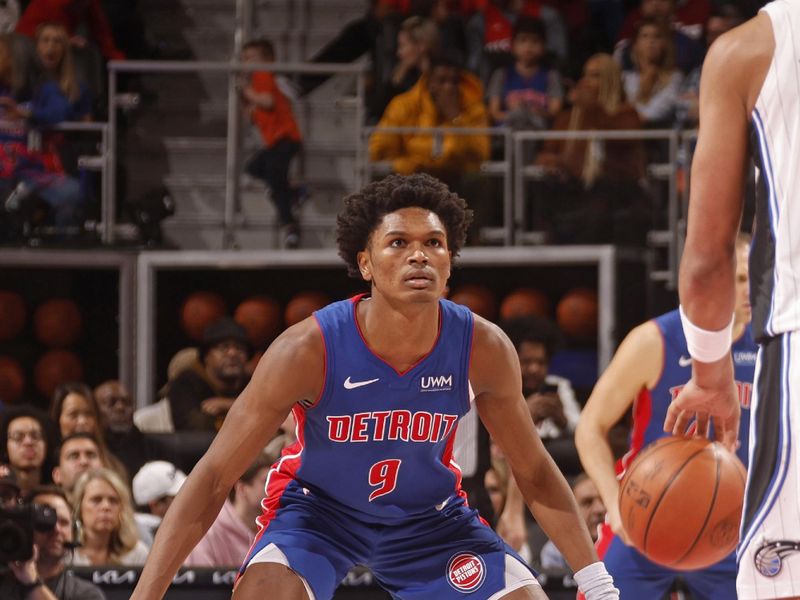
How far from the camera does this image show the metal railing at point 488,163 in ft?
28.8

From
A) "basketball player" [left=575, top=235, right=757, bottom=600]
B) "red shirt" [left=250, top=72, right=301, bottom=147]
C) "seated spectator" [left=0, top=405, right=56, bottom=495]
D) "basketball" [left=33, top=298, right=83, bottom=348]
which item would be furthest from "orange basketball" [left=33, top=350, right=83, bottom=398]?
"basketball player" [left=575, top=235, right=757, bottom=600]

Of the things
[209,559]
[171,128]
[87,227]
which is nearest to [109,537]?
[209,559]

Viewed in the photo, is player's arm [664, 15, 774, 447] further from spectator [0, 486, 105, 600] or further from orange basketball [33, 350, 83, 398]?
orange basketball [33, 350, 83, 398]

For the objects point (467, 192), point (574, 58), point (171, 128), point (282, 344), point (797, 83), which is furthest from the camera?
point (171, 128)

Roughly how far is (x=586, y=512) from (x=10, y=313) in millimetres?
4510

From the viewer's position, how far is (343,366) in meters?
3.85

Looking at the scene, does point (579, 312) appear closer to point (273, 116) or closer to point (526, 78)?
point (526, 78)

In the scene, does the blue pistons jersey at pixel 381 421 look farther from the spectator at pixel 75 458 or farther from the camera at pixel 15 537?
the spectator at pixel 75 458

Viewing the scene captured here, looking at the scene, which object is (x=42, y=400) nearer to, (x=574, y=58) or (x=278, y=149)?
(x=278, y=149)

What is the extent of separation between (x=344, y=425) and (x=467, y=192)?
4.84 m

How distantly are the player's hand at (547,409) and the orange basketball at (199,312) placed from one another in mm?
2591

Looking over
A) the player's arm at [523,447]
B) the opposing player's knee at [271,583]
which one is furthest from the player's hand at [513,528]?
the opposing player's knee at [271,583]

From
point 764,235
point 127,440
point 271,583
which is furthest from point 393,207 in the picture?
point 127,440

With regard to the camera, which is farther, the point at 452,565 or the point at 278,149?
the point at 278,149
